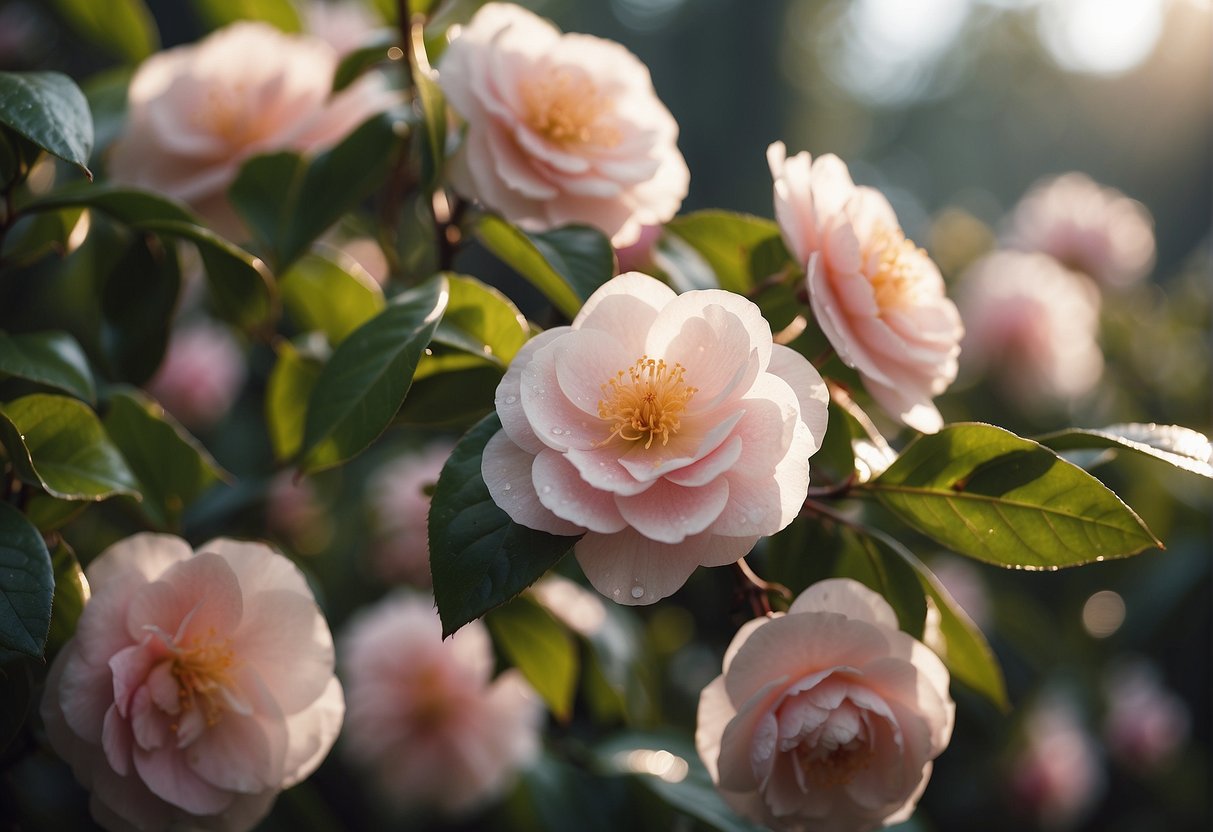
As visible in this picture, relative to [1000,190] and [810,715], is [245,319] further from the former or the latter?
[1000,190]

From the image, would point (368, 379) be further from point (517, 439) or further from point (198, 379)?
point (198, 379)

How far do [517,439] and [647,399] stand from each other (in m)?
0.09

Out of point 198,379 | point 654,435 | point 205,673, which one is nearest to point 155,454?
point 205,673

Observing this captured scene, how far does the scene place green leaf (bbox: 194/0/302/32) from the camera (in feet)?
3.58

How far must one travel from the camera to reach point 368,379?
604mm

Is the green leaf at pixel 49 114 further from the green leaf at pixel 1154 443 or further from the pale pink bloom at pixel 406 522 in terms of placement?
the pale pink bloom at pixel 406 522

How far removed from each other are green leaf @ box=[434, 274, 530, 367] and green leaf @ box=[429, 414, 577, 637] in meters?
0.13

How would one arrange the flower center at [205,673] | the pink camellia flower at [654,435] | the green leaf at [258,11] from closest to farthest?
the pink camellia flower at [654,435]
the flower center at [205,673]
the green leaf at [258,11]

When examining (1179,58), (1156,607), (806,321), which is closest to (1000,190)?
(1179,58)

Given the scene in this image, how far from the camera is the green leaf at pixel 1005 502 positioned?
566mm

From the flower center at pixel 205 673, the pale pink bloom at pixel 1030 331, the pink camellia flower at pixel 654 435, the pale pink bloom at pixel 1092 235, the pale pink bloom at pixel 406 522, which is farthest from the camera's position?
the pale pink bloom at pixel 1092 235

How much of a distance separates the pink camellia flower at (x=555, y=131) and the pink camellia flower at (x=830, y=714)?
13.7 inches

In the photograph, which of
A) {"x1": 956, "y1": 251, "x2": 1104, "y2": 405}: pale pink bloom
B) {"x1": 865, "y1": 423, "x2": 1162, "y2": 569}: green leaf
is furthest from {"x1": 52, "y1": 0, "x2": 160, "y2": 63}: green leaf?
{"x1": 956, "y1": 251, "x2": 1104, "y2": 405}: pale pink bloom

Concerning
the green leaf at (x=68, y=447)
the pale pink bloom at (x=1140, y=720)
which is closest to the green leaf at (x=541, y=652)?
the green leaf at (x=68, y=447)
